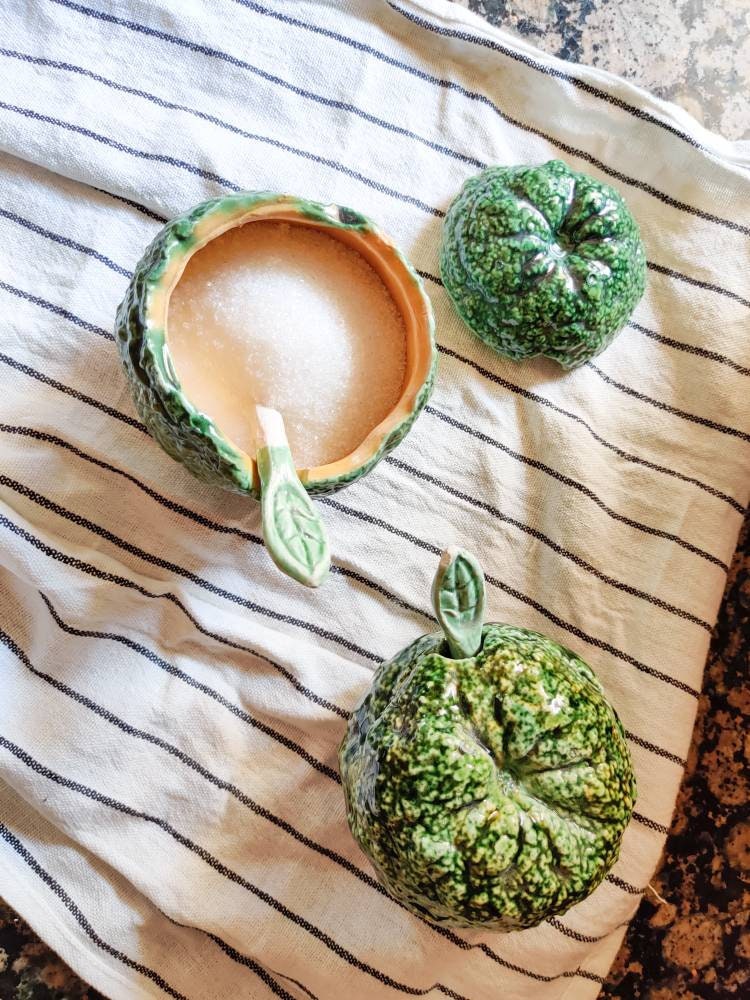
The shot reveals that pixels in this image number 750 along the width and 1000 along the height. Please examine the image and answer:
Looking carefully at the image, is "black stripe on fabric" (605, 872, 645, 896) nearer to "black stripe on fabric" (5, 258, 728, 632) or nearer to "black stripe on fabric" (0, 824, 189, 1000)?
"black stripe on fabric" (5, 258, 728, 632)

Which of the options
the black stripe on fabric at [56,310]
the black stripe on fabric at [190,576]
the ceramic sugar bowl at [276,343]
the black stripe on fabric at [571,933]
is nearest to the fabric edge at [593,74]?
the ceramic sugar bowl at [276,343]

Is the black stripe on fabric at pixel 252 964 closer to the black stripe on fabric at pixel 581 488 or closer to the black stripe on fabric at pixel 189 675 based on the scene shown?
the black stripe on fabric at pixel 189 675

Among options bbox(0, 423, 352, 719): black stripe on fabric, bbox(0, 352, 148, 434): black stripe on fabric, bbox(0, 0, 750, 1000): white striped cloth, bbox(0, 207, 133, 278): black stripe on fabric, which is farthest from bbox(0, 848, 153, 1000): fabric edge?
bbox(0, 207, 133, 278): black stripe on fabric

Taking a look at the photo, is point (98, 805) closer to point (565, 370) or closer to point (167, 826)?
point (167, 826)

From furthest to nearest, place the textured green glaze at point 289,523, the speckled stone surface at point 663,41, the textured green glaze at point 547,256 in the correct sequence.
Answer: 1. the speckled stone surface at point 663,41
2. the textured green glaze at point 547,256
3. the textured green glaze at point 289,523

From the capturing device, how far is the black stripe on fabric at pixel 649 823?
29.2 inches

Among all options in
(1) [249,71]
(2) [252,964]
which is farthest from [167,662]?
(1) [249,71]

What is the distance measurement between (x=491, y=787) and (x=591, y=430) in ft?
0.97

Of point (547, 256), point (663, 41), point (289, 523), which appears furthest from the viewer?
point (663, 41)

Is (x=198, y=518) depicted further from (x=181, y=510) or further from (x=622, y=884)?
(x=622, y=884)

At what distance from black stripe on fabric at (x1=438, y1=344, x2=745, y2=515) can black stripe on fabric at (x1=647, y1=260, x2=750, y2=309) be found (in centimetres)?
13

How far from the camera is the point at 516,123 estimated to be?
764 mm

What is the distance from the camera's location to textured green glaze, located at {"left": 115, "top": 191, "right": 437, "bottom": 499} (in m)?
0.58

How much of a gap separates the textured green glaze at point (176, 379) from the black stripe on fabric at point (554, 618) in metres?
0.12
